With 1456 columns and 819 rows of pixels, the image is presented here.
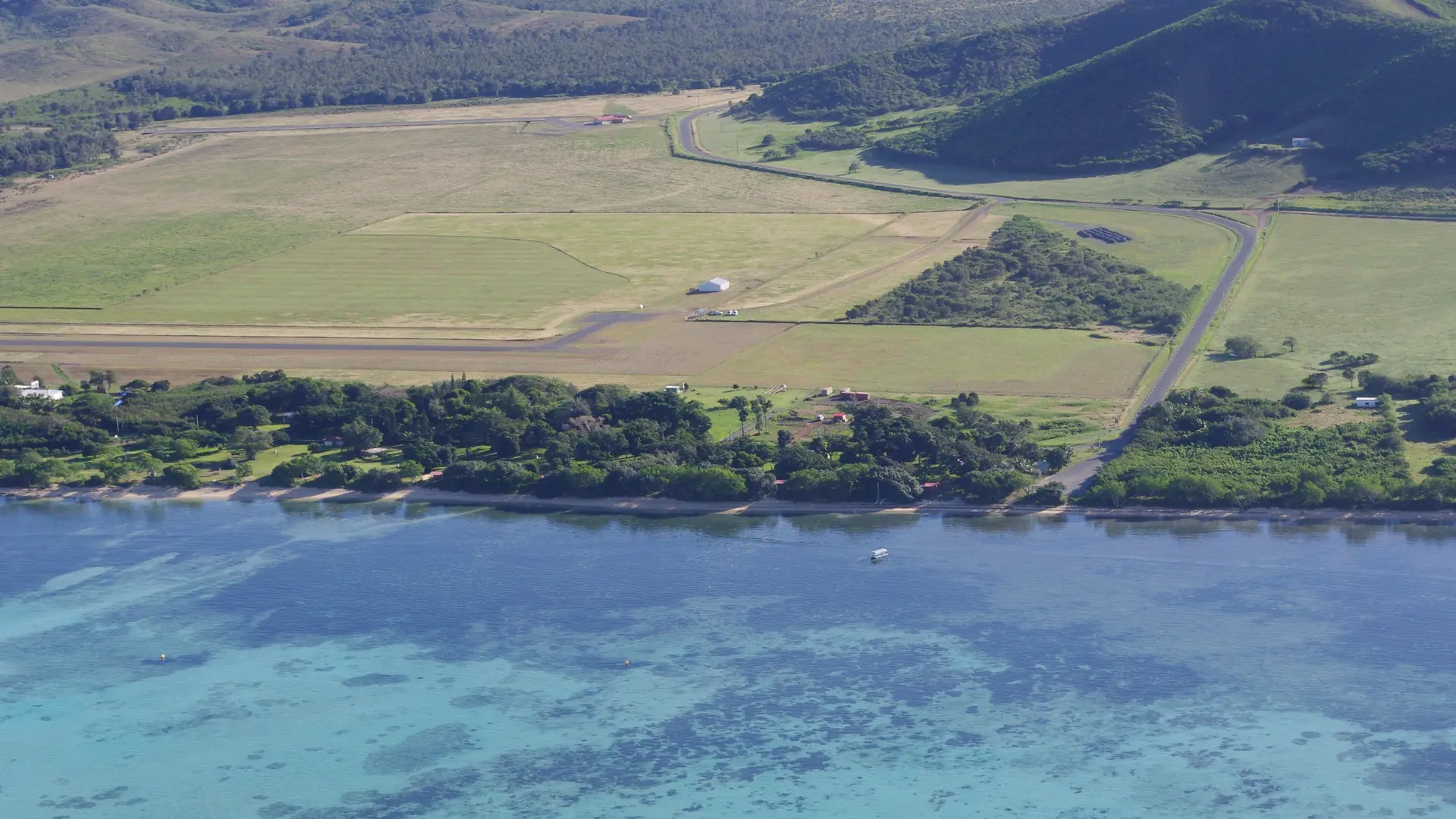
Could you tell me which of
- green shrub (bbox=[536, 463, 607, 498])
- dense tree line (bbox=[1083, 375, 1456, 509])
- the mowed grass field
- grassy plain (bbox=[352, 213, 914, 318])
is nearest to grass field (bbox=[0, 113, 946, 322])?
grassy plain (bbox=[352, 213, 914, 318])

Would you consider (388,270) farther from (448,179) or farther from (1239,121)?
(1239,121)

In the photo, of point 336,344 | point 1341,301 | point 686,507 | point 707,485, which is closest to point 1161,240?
point 1341,301

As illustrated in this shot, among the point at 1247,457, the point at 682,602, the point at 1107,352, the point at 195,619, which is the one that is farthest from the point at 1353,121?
the point at 195,619

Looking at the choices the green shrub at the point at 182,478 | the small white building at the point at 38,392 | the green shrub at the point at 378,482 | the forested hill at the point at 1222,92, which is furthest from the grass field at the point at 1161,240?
the small white building at the point at 38,392

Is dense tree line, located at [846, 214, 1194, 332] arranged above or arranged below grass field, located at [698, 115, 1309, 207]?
below

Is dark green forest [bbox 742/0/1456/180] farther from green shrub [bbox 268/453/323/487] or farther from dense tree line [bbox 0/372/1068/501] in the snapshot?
green shrub [bbox 268/453/323/487]

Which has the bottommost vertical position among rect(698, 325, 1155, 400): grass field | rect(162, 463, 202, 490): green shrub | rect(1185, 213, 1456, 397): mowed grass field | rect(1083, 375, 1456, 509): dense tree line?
rect(162, 463, 202, 490): green shrub

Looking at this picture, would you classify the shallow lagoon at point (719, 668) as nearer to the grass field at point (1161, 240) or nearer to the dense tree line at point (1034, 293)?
the dense tree line at point (1034, 293)
